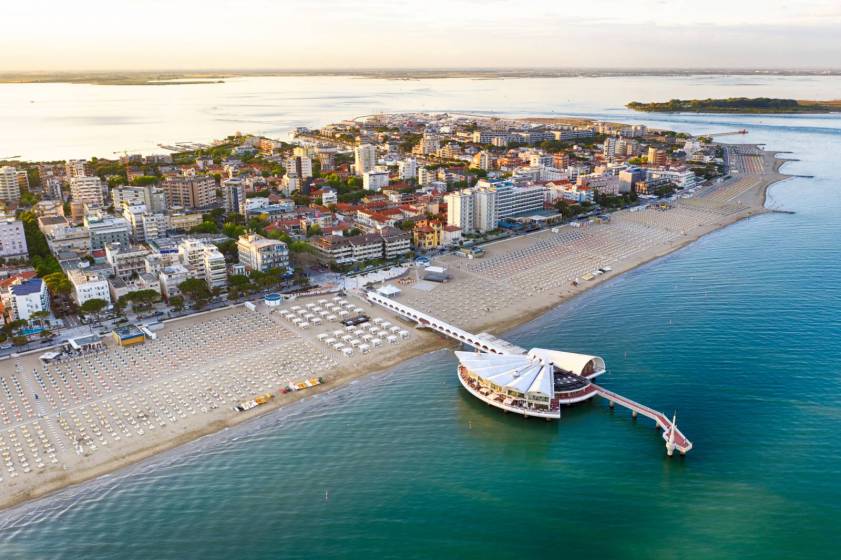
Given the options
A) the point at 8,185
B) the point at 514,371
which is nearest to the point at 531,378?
the point at 514,371

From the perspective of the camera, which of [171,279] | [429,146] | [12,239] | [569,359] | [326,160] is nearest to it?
[569,359]

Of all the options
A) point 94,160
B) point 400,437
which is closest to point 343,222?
point 400,437

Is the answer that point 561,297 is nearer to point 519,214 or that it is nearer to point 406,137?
point 519,214

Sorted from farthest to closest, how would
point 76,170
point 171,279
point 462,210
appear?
point 76,170 → point 462,210 → point 171,279

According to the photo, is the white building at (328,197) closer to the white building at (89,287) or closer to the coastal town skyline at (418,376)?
the coastal town skyline at (418,376)

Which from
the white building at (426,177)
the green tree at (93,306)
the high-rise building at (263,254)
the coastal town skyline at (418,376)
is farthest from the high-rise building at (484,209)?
the green tree at (93,306)

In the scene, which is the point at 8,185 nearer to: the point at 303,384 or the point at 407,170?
the point at 407,170

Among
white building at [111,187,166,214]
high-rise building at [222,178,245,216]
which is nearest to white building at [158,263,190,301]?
white building at [111,187,166,214]
